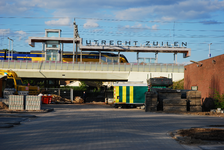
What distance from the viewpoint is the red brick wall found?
2331cm

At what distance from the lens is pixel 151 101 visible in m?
23.5

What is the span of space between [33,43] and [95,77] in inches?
1126

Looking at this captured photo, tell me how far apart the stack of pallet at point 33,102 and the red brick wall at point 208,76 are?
15303 mm

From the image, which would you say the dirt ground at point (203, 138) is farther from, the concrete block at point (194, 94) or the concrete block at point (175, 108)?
the concrete block at point (194, 94)

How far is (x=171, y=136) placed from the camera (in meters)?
10.1

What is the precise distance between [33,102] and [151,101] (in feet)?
33.2

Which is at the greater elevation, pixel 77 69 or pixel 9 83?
pixel 77 69

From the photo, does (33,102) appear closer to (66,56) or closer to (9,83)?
(9,83)

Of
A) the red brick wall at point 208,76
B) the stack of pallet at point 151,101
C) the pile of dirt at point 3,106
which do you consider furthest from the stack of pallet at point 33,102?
the red brick wall at point 208,76

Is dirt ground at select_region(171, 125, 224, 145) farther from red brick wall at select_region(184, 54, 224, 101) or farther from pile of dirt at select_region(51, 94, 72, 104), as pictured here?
pile of dirt at select_region(51, 94, 72, 104)

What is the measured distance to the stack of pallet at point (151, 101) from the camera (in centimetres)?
2333

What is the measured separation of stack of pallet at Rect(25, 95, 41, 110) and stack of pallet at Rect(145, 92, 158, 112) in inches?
364

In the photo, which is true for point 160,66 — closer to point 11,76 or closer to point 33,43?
point 11,76

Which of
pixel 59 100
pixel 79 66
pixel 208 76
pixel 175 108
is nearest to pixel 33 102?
pixel 175 108
